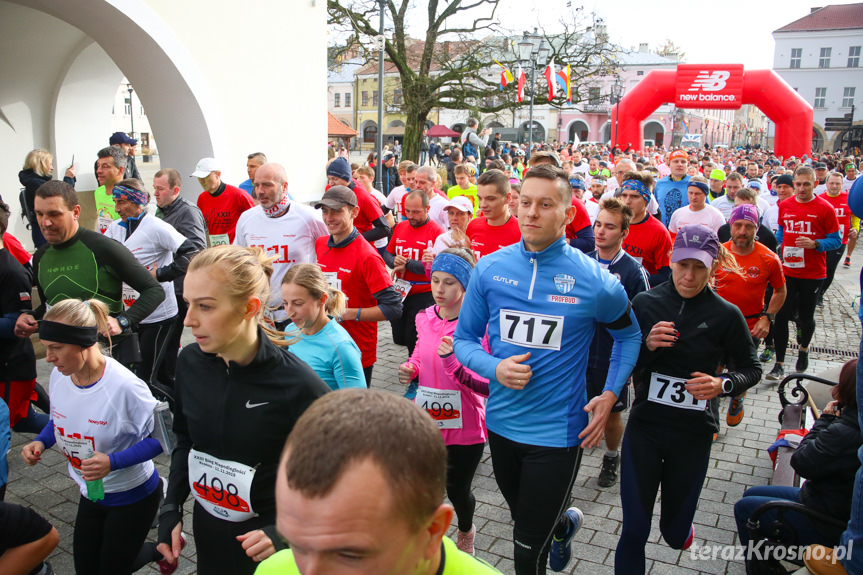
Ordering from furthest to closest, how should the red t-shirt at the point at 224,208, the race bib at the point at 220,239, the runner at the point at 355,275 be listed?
the red t-shirt at the point at 224,208 < the race bib at the point at 220,239 < the runner at the point at 355,275

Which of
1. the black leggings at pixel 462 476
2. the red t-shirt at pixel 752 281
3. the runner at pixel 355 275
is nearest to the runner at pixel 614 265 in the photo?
the black leggings at pixel 462 476

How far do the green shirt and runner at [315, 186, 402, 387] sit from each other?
2.96m

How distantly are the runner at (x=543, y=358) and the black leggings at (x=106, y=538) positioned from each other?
→ 1783 mm

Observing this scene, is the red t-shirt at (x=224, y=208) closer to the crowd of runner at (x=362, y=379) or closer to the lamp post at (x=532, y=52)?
the crowd of runner at (x=362, y=379)

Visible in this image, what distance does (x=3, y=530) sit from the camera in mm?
2764

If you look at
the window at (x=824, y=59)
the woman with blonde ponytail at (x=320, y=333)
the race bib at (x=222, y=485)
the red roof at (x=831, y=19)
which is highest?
the red roof at (x=831, y=19)

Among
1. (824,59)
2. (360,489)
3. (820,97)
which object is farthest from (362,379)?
(824,59)

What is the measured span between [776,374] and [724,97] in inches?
870

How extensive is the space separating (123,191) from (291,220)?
1.33 metres

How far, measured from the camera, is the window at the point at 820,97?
75.9m

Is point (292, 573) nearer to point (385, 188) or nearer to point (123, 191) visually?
point (123, 191)

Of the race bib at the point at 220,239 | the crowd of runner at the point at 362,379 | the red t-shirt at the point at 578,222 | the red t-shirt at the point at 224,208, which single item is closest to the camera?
the crowd of runner at the point at 362,379

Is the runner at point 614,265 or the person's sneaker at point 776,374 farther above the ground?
the runner at point 614,265

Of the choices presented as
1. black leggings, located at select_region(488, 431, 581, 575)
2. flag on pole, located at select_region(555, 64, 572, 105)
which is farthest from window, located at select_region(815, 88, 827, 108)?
black leggings, located at select_region(488, 431, 581, 575)
